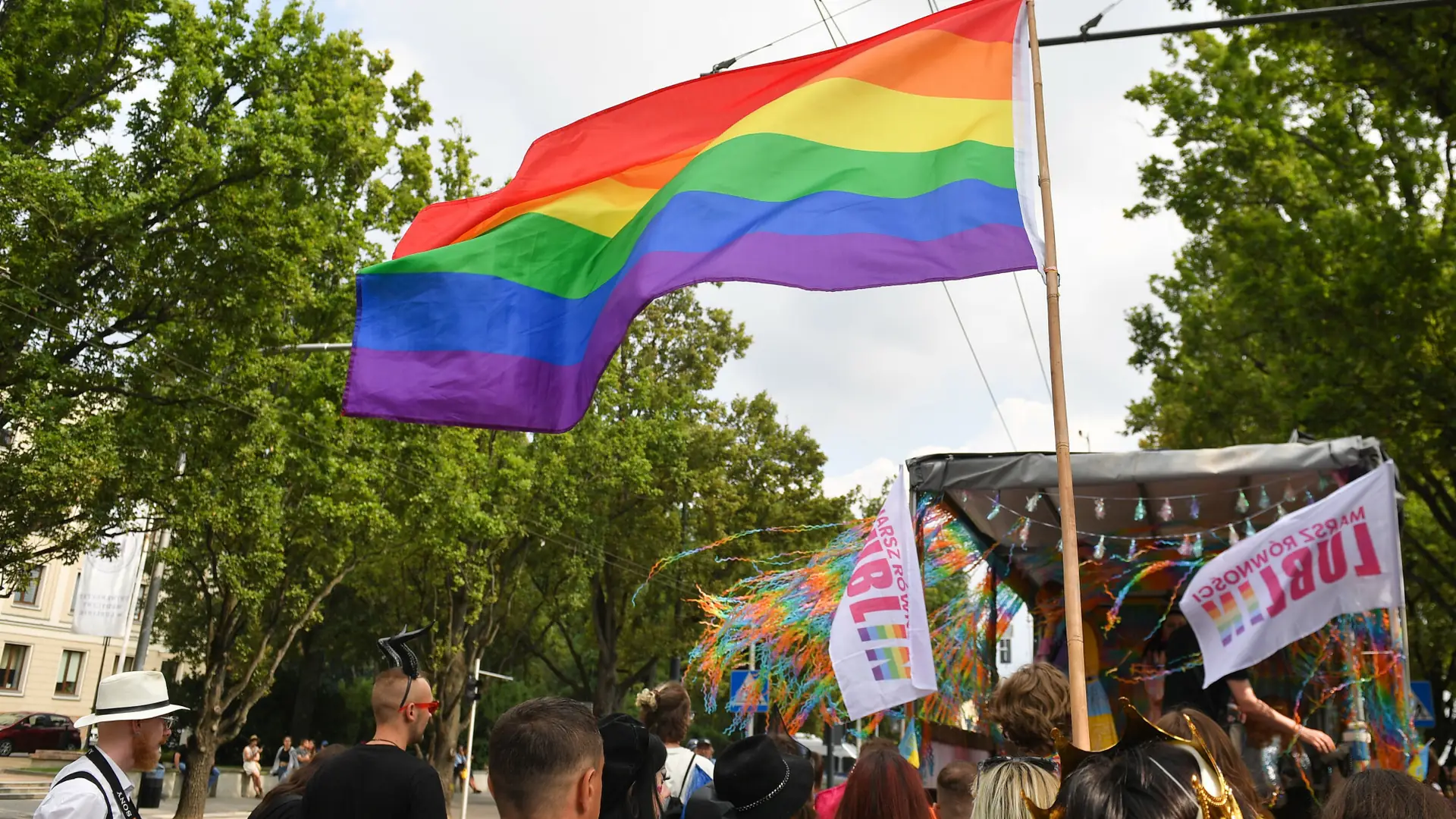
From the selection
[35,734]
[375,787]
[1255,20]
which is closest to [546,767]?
[375,787]

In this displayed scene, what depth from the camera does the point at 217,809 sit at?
2762 centimetres

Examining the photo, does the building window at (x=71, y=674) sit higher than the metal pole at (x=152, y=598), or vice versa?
the metal pole at (x=152, y=598)

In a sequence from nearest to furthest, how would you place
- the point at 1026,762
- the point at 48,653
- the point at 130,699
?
the point at 1026,762 < the point at 130,699 < the point at 48,653

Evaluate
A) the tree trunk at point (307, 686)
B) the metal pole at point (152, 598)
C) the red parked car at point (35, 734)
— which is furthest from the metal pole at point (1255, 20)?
the tree trunk at point (307, 686)

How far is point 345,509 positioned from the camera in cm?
2078

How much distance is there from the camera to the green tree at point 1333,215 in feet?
41.6

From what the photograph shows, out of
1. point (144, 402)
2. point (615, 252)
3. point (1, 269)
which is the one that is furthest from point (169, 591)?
point (615, 252)

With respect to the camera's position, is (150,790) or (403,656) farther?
(150,790)

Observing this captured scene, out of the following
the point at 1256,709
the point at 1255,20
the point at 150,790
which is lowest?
the point at 150,790

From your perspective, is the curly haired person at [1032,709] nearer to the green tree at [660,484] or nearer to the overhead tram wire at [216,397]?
the overhead tram wire at [216,397]

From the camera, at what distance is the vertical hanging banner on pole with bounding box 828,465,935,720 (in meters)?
6.76

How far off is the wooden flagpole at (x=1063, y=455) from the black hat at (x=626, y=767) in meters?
1.43

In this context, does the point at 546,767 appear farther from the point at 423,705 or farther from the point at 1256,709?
the point at 1256,709

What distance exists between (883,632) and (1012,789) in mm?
3555
